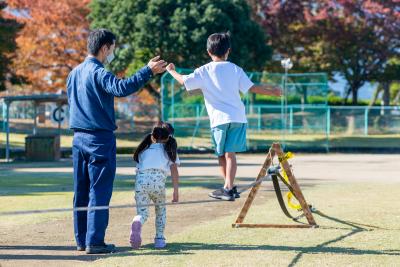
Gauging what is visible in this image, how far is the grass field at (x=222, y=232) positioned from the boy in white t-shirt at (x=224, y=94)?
2.82 ft

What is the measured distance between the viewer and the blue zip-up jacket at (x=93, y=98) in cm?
778

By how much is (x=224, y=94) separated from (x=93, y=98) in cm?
165

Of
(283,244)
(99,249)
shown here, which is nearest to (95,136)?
(99,249)

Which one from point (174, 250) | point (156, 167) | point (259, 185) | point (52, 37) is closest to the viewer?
point (174, 250)

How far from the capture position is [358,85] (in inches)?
1774

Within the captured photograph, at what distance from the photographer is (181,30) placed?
118 feet

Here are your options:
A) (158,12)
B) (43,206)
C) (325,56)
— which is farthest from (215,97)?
(325,56)

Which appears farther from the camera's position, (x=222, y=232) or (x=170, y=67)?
(x=222, y=232)

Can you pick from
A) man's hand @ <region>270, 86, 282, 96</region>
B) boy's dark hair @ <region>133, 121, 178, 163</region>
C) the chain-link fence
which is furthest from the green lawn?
the chain-link fence

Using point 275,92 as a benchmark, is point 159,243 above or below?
below

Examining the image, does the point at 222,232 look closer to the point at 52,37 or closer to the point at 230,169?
the point at 230,169

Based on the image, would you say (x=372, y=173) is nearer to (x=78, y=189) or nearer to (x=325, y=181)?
(x=325, y=181)

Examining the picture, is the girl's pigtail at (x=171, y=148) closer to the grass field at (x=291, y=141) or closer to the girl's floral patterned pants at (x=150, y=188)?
the girl's floral patterned pants at (x=150, y=188)

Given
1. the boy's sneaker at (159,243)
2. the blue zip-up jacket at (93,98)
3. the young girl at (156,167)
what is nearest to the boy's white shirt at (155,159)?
the young girl at (156,167)
